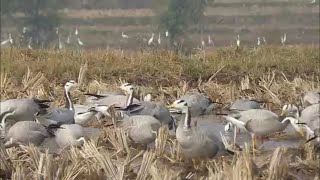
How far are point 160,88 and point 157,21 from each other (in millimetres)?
20313

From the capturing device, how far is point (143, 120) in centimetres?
730

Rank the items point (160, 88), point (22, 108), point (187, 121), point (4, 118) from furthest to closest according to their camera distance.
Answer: point (160, 88) < point (22, 108) < point (4, 118) < point (187, 121)

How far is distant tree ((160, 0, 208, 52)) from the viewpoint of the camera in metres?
29.5

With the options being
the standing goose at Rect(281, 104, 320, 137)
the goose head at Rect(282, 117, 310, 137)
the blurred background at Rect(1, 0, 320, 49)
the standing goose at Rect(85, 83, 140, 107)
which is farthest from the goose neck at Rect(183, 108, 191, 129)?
the blurred background at Rect(1, 0, 320, 49)

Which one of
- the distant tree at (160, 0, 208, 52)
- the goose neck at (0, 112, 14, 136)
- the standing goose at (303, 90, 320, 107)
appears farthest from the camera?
the distant tree at (160, 0, 208, 52)

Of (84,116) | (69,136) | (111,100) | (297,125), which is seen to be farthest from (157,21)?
(69,136)

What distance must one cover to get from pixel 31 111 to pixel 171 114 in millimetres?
1544

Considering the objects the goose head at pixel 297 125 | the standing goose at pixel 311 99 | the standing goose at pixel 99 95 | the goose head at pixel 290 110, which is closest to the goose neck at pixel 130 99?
the standing goose at pixel 99 95

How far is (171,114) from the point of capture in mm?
8516

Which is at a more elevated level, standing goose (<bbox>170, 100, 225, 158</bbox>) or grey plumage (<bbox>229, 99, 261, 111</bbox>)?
standing goose (<bbox>170, 100, 225, 158</bbox>)

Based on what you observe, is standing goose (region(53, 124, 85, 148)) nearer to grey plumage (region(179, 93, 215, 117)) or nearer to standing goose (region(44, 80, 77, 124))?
standing goose (region(44, 80, 77, 124))

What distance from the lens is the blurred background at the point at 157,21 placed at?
29.5m

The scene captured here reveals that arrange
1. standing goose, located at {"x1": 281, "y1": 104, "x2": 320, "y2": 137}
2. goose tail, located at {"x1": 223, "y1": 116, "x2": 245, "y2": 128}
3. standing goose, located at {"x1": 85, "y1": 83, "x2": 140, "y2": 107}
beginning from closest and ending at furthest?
standing goose, located at {"x1": 281, "y1": 104, "x2": 320, "y2": 137}, goose tail, located at {"x1": 223, "y1": 116, "x2": 245, "y2": 128}, standing goose, located at {"x1": 85, "y1": 83, "x2": 140, "y2": 107}

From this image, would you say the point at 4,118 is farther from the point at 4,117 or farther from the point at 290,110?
the point at 290,110
